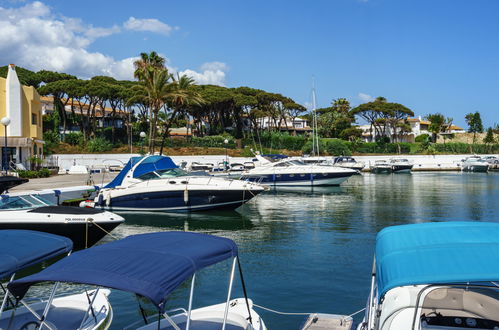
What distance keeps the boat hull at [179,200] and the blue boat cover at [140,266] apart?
1658 centimetres

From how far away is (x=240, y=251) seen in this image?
53.1 ft

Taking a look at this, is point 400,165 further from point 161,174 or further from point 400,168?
point 161,174

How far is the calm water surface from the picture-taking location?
11016 mm

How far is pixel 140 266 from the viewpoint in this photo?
5.82m

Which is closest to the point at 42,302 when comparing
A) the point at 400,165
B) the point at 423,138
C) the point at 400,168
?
the point at 400,165

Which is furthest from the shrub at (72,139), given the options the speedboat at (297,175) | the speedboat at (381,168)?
the speedboat at (381,168)

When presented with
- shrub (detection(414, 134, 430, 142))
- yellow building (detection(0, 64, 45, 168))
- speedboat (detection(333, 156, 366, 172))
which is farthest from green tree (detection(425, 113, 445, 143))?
yellow building (detection(0, 64, 45, 168))

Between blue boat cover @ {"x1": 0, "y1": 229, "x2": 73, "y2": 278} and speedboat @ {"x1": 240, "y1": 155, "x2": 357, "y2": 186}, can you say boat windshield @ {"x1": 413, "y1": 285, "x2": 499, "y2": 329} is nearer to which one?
blue boat cover @ {"x1": 0, "y1": 229, "x2": 73, "y2": 278}

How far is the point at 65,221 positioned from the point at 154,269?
9887 mm

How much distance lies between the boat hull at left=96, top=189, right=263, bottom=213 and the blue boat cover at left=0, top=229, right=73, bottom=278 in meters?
14.8

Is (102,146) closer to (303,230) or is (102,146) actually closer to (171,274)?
(303,230)

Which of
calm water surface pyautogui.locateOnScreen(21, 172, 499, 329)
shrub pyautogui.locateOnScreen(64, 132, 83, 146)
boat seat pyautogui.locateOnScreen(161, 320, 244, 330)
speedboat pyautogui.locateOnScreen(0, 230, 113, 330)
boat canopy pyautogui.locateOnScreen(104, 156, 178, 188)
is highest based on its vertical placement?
shrub pyautogui.locateOnScreen(64, 132, 83, 146)

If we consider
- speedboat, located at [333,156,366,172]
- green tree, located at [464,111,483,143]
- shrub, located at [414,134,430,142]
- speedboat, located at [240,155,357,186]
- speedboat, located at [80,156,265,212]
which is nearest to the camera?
speedboat, located at [80,156,265,212]

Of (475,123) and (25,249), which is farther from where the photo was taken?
(475,123)
